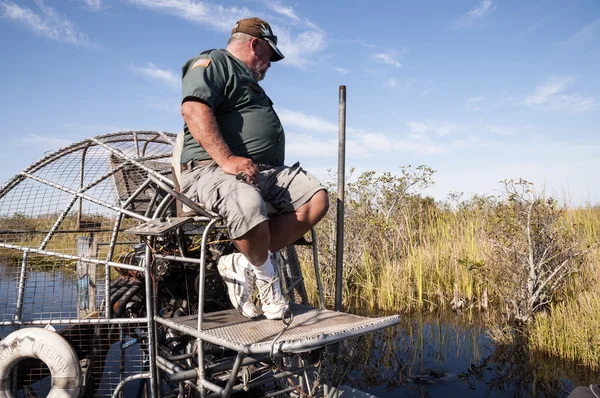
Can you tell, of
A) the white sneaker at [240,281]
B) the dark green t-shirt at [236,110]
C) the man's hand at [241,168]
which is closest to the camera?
the man's hand at [241,168]

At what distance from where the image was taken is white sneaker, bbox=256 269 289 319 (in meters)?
2.72

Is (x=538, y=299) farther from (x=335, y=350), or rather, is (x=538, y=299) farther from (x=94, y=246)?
(x=94, y=246)

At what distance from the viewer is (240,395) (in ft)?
12.9

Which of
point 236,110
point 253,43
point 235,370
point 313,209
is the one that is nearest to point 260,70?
point 253,43

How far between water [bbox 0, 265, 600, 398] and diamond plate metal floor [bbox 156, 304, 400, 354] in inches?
49.4

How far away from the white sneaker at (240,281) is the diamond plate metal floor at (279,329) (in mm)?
59

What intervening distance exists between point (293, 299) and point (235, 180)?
4.83 feet

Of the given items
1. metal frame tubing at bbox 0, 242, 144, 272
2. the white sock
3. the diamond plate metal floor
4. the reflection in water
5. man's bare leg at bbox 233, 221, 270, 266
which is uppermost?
man's bare leg at bbox 233, 221, 270, 266

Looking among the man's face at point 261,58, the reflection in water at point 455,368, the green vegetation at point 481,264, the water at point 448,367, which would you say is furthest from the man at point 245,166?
the green vegetation at point 481,264

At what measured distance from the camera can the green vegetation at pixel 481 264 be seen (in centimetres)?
485

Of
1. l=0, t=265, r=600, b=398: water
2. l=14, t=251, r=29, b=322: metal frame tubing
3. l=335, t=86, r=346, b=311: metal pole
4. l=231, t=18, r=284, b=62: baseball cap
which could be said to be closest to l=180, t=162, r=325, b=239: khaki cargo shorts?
l=335, t=86, r=346, b=311: metal pole

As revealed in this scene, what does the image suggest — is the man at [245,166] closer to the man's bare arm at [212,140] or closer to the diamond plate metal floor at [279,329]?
the man's bare arm at [212,140]

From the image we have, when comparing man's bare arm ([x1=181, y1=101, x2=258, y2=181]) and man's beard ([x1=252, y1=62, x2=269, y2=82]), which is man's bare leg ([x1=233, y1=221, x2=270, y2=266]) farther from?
man's beard ([x1=252, y1=62, x2=269, y2=82])

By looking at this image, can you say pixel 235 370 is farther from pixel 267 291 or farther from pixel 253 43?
pixel 253 43
